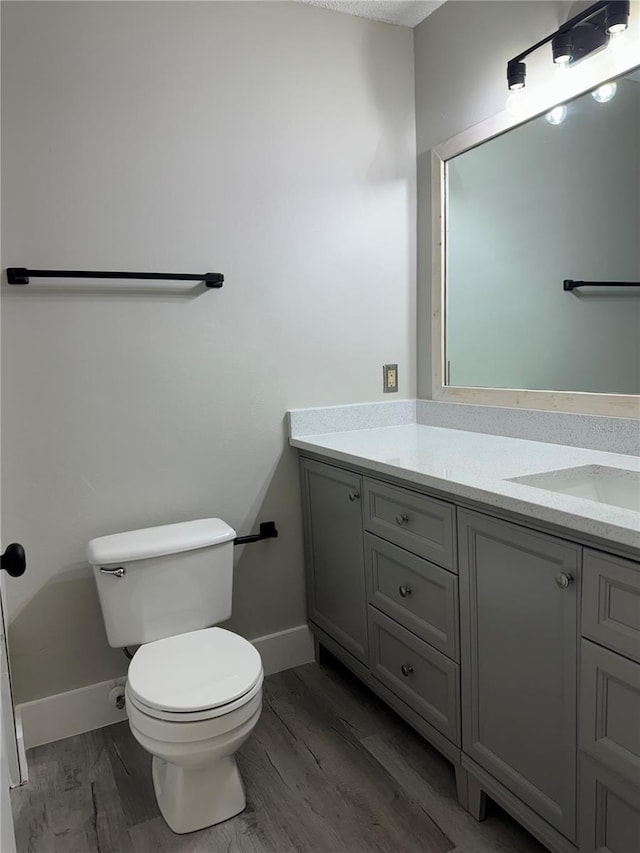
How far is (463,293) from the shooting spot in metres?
2.34

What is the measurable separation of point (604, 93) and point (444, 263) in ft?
2.59

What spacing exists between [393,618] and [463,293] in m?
A: 1.21

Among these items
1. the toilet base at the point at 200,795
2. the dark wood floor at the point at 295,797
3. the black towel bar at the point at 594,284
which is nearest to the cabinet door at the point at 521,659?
the dark wood floor at the point at 295,797

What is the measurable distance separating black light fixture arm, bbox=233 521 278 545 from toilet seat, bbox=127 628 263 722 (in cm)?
46

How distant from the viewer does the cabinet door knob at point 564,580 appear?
125 cm

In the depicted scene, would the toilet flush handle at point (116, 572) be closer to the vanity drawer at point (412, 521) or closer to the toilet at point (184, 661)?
the toilet at point (184, 661)

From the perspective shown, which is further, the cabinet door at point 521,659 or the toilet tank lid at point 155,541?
the toilet tank lid at point 155,541

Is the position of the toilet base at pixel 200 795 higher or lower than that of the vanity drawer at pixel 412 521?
lower

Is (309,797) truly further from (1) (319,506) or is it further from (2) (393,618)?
(1) (319,506)

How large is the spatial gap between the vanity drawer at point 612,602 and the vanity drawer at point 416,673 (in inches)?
20.0

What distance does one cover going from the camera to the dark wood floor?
157 centimetres

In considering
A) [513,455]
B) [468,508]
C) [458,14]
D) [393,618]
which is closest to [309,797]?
[393,618]

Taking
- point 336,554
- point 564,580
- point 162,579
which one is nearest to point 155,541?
point 162,579

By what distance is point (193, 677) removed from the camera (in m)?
1.62
